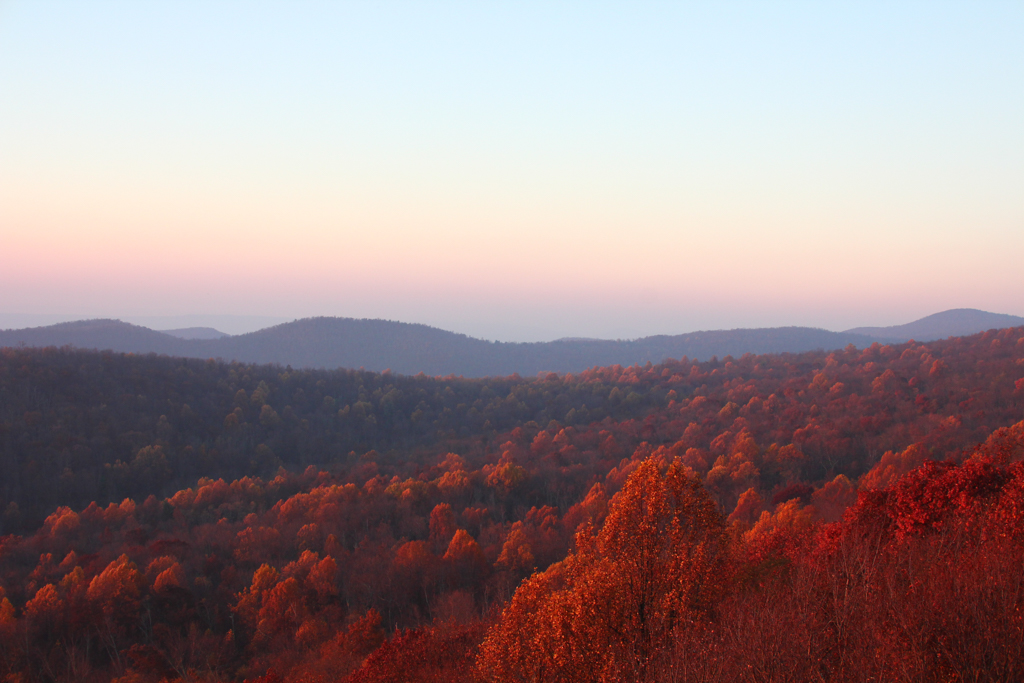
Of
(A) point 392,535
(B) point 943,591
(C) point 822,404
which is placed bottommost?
(A) point 392,535

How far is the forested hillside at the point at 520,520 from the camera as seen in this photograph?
1844 cm

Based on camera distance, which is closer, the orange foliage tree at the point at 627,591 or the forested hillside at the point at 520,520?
the forested hillside at the point at 520,520

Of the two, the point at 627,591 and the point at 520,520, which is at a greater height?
the point at 627,591

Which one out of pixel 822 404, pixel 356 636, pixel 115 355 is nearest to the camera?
pixel 356 636

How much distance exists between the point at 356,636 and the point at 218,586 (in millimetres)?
21068

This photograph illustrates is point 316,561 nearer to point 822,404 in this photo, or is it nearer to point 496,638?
point 496,638

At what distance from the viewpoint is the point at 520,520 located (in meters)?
81.2

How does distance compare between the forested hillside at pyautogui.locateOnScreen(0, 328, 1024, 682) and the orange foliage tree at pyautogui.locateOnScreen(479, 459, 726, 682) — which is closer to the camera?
the forested hillside at pyautogui.locateOnScreen(0, 328, 1024, 682)

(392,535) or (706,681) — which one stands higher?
(706,681)

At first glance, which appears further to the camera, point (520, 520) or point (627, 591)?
point (520, 520)

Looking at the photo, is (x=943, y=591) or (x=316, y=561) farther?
(x=316, y=561)

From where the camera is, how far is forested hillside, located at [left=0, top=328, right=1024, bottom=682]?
A: 1844 cm

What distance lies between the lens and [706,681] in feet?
44.4

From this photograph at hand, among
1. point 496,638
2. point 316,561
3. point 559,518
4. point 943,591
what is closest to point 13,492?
point 316,561
